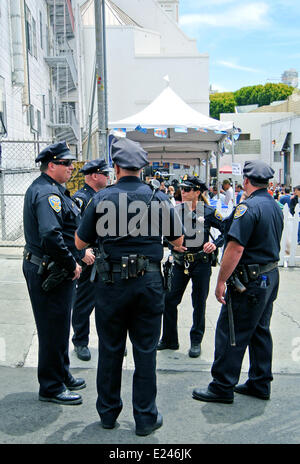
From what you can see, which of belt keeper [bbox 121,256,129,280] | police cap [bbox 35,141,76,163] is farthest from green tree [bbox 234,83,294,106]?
belt keeper [bbox 121,256,129,280]

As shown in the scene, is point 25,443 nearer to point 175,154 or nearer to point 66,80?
point 175,154

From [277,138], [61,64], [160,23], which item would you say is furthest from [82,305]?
[160,23]

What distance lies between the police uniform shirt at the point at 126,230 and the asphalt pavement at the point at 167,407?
127 centimetres

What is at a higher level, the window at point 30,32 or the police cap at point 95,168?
the window at point 30,32

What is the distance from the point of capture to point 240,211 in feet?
11.6

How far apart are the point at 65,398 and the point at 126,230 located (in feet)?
5.15

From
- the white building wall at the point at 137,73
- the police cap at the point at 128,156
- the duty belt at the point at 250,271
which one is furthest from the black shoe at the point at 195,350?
the white building wall at the point at 137,73

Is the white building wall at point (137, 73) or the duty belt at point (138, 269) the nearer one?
the duty belt at point (138, 269)

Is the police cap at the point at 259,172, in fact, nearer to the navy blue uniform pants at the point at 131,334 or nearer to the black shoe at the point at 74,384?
the navy blue uniform pants at the point at 131,334

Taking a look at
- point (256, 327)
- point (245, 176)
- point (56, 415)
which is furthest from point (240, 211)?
point (56, 415)

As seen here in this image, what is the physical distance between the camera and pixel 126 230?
10.1 feet

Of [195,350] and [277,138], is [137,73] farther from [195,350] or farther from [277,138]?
[195,350]

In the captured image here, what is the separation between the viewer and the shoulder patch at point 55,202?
341 cm
